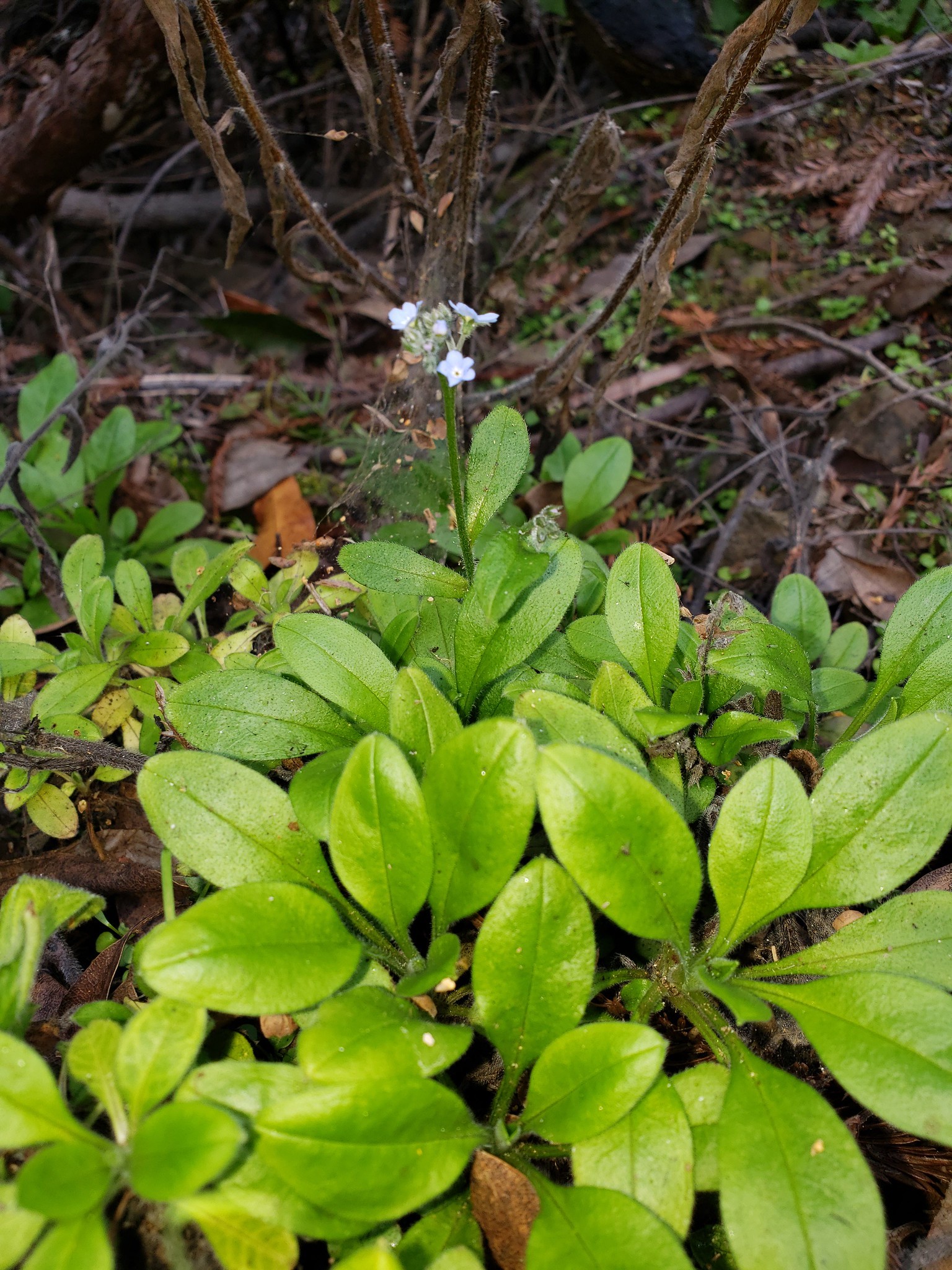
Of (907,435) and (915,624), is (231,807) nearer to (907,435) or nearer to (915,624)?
(915,624)

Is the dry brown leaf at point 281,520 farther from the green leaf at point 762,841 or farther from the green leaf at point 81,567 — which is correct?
the green leaf at point 762,841

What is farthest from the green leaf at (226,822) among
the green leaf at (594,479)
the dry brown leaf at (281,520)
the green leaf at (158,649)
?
the green leaf at (594,479)

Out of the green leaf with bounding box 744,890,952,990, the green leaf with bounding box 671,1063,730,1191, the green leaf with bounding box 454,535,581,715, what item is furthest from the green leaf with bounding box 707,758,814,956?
the green leaf with bounding box 454,535,581,715

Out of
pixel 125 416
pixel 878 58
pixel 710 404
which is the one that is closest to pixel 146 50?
pixel 125 416

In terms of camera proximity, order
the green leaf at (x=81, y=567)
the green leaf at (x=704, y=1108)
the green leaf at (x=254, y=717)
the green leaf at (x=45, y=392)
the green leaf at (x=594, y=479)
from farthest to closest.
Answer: the green leaf at (x=45, y=392)
the green leaf at (x=594, y=479)
the green leaf at (x=81, y=567)
the green leaf at (x=254, y=717)
the green leaf at (x=704, y=1108)

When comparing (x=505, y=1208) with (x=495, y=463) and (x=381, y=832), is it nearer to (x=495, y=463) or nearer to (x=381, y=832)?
(x=381, y=832)

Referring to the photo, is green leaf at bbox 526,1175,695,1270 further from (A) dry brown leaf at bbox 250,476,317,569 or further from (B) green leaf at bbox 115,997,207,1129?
(A) dry brown leaf at bbox 250,476,317,569
